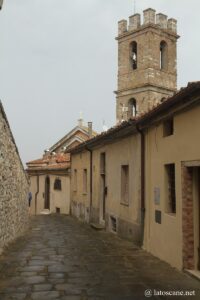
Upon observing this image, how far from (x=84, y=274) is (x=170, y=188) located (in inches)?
112

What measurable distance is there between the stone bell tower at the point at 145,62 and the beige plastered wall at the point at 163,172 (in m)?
25.0

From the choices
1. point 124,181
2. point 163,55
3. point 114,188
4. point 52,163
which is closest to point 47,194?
point 52,163

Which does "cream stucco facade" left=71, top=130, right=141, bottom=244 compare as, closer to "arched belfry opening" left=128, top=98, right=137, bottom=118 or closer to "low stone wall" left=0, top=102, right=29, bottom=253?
"low stone wall" left=0, top=102, right=29, bottom=253

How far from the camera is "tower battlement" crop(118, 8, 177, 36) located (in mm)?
36438

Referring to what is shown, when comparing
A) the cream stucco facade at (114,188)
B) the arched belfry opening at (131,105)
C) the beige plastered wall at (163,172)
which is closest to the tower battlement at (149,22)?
the arched belfry opening at (131,105)

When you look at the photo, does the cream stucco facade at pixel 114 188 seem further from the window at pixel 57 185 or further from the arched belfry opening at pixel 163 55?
the arched belfry opening at pixel 163 55

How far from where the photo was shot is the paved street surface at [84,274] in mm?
6109

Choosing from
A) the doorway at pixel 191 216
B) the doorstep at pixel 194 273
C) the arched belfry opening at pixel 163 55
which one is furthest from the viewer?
the arched belfry opening at pixel 163 55

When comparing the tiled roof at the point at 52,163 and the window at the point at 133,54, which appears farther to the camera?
the window at the point at 133,54

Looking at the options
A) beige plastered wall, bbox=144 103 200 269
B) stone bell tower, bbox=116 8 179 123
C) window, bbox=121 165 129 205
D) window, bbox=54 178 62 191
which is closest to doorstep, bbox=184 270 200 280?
→ beige plastered wall, bbox=144 103 200 269

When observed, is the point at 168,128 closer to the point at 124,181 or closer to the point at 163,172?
the point at 163,172

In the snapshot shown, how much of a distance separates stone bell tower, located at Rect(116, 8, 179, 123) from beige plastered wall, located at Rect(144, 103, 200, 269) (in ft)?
82.0

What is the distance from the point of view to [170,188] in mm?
8836

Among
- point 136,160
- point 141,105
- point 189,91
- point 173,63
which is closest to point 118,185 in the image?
point 136,160
